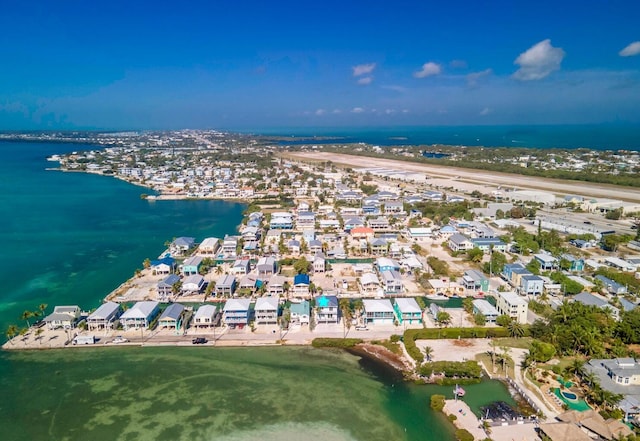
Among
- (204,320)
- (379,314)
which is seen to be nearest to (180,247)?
(204,320)

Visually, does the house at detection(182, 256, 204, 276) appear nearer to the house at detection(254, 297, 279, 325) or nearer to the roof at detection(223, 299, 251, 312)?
the roof at detection(223, 299, 251, 312)

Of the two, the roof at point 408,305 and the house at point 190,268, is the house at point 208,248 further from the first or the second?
the roof at point 408,305

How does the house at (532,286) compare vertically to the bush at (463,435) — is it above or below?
above

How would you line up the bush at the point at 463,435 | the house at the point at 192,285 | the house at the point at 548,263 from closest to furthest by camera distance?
the bush at the point at 463,435 → the house at the point at 192,285 → the house at the point at 548,263

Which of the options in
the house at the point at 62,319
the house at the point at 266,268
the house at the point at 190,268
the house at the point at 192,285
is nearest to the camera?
the house at the point at 62,319

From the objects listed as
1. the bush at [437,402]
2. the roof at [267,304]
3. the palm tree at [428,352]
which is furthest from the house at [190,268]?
the bush at [437,402]

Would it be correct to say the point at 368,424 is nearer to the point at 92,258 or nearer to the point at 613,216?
the point at 92,258
